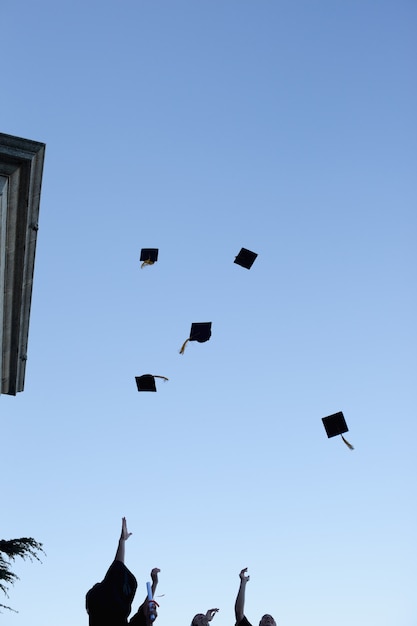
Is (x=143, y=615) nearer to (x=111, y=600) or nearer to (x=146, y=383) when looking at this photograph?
(x=111, y=600)

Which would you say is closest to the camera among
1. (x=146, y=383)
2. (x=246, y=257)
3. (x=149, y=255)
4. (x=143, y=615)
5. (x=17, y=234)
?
(x=143, y=615)

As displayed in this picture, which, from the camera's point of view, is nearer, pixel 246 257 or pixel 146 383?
pixel 146 383

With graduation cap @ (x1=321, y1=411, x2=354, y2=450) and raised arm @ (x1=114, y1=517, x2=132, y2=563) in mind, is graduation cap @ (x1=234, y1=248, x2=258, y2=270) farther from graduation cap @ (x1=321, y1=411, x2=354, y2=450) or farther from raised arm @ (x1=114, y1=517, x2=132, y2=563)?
raised arm @ (x1=114, y1=517, x2=132, y2=563)

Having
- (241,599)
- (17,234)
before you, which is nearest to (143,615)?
(241,599)

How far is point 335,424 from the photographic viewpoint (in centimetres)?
1039

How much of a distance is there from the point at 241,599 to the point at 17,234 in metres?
5.90

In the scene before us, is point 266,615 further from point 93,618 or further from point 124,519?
point 93,618

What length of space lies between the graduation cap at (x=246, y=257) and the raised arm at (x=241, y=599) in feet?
24.4

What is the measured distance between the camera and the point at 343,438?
9750 mm

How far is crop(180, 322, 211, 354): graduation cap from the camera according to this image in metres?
10.9

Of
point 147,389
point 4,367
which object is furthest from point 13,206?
point 147,389

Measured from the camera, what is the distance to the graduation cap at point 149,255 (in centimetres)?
1152

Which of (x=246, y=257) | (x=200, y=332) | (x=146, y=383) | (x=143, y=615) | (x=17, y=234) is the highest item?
(x=246, y=257)

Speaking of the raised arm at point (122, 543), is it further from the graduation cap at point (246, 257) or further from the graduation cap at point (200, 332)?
the graduation cap at point (246, 257)
